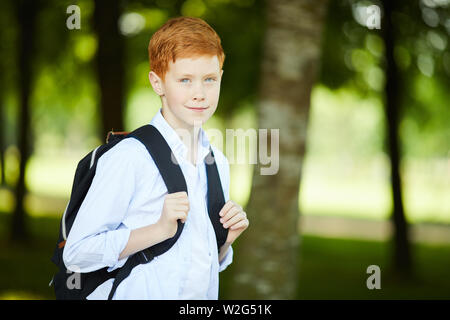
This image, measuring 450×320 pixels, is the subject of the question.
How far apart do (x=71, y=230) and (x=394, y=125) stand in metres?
8.30

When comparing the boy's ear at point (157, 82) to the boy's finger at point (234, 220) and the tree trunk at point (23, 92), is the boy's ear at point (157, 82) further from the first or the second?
Answer: the tree trunk at point (23, 92)

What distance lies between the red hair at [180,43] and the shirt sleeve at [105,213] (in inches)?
14.0

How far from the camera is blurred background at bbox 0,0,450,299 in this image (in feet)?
13.0

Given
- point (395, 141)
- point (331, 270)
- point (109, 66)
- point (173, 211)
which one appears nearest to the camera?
point (173, 211)

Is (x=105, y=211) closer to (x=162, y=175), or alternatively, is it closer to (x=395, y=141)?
(x=162, y=175)

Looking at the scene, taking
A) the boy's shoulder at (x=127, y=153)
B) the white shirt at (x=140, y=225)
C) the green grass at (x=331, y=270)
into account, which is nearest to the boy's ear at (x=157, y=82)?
the white shirt at (x=140, y=225)

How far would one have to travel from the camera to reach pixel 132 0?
8.55 meters

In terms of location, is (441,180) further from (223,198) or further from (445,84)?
(223,198)

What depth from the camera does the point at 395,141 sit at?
30.5 feet

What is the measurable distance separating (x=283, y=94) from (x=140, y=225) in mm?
2335

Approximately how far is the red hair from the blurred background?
842 millimetres

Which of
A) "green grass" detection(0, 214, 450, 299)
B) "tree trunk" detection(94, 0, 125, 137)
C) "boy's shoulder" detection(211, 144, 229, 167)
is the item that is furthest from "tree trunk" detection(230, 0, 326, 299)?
"green grass" detection(0, 214, 450, 299)

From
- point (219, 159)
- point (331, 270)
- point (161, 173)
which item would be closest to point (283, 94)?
point (219, 159)
